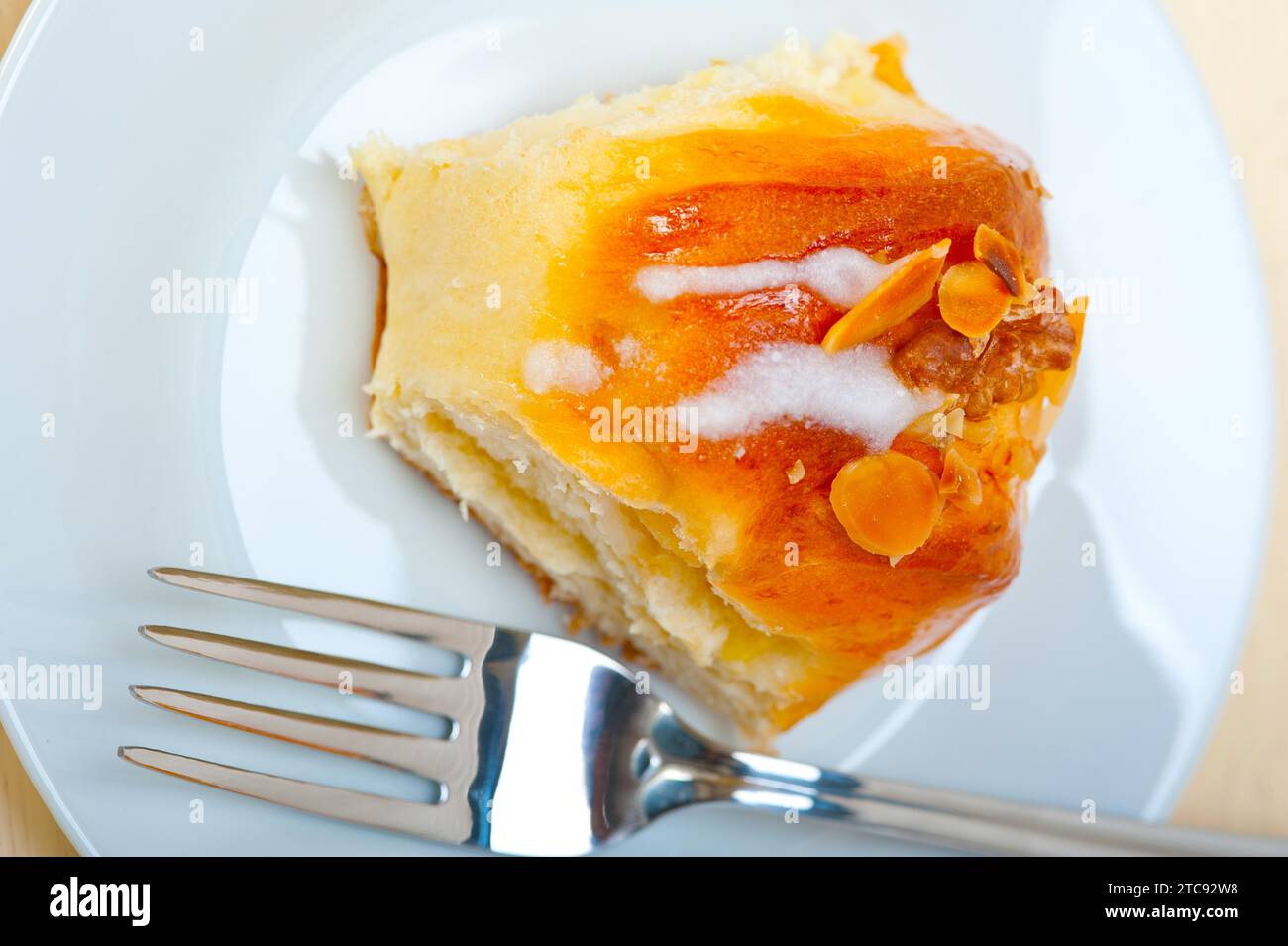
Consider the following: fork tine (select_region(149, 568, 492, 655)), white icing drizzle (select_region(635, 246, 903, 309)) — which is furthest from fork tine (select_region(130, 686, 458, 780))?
white icing drizzle (select_region(635, 246, 903, 309))

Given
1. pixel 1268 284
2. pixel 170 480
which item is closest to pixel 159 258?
pixel 170 480

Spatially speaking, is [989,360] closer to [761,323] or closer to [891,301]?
[891,301]

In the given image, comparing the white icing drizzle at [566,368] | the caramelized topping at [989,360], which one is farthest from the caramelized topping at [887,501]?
the white icing drizzle at [566,368]

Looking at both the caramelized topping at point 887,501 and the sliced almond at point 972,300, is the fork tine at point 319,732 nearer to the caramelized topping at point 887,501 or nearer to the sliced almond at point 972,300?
the caramelized topping at point 887,501

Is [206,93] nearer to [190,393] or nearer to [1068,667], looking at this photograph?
[190,393]

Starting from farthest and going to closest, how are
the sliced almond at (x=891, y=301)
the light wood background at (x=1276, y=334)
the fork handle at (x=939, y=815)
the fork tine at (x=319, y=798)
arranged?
the light wood background at (x=1276, y=334) < the fork handle at (x=939, y=815) < the fork tine at (x=319, y=798) < the sliced almond at (x=891, y=301)
